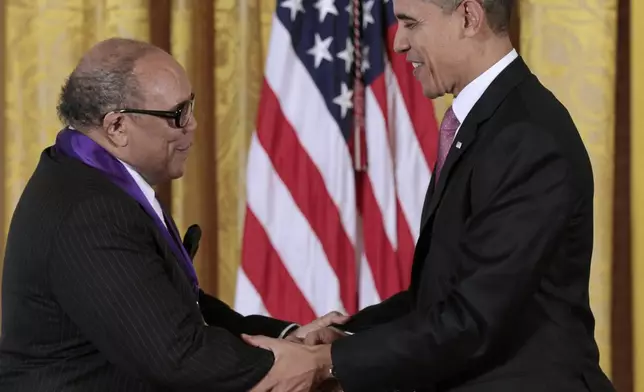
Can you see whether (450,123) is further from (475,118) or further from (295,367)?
(295,367)

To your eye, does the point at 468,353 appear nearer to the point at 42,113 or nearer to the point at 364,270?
the point at 364,270

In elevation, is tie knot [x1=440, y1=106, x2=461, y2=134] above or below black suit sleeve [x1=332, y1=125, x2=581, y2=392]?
above

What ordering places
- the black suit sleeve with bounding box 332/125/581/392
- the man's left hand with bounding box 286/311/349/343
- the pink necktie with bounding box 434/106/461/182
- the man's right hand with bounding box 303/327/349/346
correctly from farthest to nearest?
the man's left hand with bounding box 286/311/349/343 → the man's right hand with bounding box 303/327/349/346 → the pink necktie with bounding box 434/106/461/182 → the black suit sleeve with bounding box 332/125/581/392

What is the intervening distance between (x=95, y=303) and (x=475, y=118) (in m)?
0.76

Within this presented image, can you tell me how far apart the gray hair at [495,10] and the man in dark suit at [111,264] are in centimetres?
56

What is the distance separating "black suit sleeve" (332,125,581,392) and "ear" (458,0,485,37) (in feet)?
0.84

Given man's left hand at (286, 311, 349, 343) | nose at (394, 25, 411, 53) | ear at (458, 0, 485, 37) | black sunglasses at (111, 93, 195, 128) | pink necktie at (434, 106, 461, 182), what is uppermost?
ear at (458, 0, 485, 37)

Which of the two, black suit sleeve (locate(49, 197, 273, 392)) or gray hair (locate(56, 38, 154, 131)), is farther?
gray hair (locate(56, 38, 154, 131))

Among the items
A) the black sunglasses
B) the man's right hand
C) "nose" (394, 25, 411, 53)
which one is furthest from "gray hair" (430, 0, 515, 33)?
the man's right hand

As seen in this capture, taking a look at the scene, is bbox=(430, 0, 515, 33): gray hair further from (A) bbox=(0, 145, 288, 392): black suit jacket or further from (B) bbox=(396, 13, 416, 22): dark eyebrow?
(A) bbox=(0, 145, 288, 392): black suit jacket

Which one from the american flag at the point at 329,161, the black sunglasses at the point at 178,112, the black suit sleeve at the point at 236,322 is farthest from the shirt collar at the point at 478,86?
the american flag at the point at 329,161

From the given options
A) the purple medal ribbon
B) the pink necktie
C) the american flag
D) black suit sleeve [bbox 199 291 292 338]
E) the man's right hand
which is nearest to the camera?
the purple medal ribbon

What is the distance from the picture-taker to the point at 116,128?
6.32 feet

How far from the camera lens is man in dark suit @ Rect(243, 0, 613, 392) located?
1.71 m
